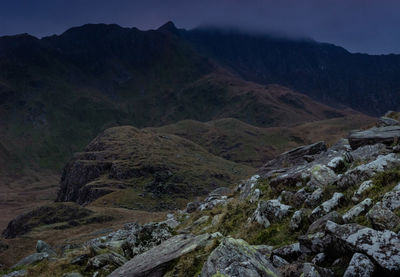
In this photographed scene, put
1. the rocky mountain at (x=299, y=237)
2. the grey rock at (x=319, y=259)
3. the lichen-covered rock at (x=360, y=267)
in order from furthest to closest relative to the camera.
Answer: the grey rock at (x=319, y=259) < the rocky mountain at (x=299, y=237) < the lichen-covered rock at (x=360, y=267)

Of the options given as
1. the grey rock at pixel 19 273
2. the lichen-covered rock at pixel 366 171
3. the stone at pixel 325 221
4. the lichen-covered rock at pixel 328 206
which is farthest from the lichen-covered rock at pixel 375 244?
the grey rock at pixel 19 273

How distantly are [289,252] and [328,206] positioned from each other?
288cm

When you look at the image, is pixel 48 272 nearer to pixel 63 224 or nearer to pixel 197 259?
pixel 197 259

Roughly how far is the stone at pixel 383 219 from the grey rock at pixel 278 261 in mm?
2799

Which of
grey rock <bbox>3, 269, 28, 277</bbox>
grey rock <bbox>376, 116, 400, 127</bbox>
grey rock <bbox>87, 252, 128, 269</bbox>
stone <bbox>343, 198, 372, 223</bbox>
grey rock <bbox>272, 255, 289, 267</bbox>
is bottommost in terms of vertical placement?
grey rock <bbox>3, 269, 28, 277</bbox>

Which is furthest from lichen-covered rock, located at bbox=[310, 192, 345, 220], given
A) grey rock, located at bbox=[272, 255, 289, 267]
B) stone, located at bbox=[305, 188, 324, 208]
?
grey rock, located at bbox=[272, 255, 289, 267]

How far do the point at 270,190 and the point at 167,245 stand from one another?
28.7 ft

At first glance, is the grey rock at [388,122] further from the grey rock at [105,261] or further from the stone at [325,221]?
the grey rock at [105,261]

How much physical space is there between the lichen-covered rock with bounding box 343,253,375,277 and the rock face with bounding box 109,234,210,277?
5.51m

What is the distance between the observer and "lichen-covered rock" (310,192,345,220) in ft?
40.0

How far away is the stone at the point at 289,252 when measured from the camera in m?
10.4

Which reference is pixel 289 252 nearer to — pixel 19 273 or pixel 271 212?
pixel 271 212

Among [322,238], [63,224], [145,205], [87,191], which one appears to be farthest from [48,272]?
[87,191]

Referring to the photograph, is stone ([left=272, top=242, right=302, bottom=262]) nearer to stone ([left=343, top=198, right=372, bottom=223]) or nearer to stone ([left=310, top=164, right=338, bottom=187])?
stone ([left=343, top=198, right=372, bottom=223])
